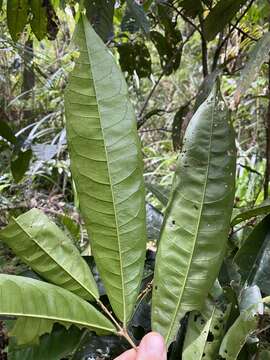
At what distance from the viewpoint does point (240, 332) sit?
406 millimetres

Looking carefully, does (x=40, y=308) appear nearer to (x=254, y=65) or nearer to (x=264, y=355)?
(x=264, y=355)

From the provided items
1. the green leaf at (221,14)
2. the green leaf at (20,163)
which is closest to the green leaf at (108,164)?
the green leaf at (221,14)

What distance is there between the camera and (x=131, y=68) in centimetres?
131

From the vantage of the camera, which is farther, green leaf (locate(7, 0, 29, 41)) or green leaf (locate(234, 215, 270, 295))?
green leaf (locate(7, 0, 29, 41))

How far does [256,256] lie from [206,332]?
183 millimetres

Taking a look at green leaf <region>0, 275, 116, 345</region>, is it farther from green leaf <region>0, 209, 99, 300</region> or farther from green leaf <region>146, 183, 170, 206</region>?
green leaf <region>146, 183, 170, 206</region>

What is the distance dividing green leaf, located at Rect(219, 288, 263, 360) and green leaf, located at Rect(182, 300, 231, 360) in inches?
0.8

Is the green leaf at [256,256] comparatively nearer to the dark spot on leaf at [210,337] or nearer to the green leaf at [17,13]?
the dark spot on leaf at [210,337]

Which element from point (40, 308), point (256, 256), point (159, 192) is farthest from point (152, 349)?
point (159, 192)

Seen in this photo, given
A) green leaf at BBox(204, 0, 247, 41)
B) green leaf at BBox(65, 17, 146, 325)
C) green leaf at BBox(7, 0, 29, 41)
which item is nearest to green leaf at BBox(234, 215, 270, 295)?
green leaf at BBox(65, 17, 146, 325)

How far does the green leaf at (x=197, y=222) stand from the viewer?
46cm

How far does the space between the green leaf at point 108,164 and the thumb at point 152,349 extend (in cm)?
6

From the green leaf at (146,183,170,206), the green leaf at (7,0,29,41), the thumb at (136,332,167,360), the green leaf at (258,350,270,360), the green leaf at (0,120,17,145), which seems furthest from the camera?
the green leaf at (0,120,17,145)

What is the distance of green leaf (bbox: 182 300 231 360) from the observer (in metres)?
0.44
